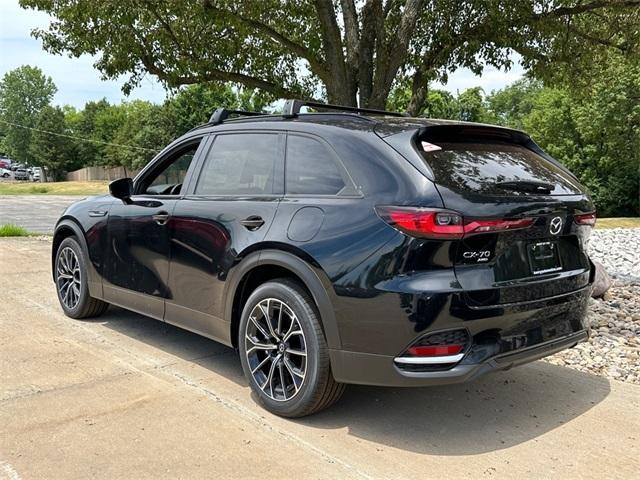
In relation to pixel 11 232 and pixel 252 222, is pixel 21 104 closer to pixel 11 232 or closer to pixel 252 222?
pixel 11 232

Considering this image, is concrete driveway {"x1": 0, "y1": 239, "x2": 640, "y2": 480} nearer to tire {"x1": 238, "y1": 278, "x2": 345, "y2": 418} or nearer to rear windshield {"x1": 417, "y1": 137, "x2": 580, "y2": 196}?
tire {"x1": 238, "y1": 278, "x2": 345, "y2": 418}

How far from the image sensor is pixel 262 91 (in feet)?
31.2

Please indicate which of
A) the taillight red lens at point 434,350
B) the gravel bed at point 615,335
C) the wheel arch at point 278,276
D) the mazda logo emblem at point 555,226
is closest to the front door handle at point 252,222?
the wheel arch at point 278,276

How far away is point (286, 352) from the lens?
140 inches

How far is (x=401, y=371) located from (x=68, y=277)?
3922 mm

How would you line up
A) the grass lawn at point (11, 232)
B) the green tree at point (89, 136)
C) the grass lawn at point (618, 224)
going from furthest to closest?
the green tree at point (89, 136)
the grass lawn at point (618, 224)
the grass lawn at point (11, 232)

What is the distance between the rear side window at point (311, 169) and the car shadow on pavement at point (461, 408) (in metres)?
1.39

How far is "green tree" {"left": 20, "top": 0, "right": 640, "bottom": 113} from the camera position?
296 inches

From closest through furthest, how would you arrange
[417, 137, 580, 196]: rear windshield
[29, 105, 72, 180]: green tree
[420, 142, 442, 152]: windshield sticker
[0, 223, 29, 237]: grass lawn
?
1. [417, 137, 580, 196]: rear windshield
2. [420, 142, 442, 152]: windshield sticker
3. [0, 223, 29, 237]: grass lawn
4. [29, 105, 72, 180]: green tree

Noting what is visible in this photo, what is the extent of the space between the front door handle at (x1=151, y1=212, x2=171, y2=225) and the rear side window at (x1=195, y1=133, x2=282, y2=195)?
32 centimetres

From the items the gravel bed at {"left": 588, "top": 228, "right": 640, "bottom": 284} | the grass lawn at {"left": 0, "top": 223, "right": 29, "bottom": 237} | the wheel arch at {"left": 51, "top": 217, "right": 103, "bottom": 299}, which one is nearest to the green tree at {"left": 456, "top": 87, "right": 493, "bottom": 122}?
the gravel bed at {"left": 588, "top": 228, "right": 640, "bottom": 284}

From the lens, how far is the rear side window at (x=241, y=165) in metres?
3.94

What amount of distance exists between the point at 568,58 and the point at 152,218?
6.88m

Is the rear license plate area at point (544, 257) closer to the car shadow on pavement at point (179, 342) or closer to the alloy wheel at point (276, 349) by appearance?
the alloy wheel at point (276, 349)
